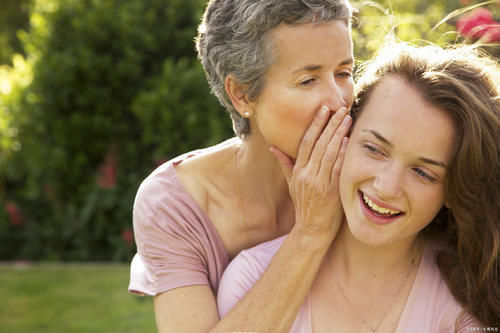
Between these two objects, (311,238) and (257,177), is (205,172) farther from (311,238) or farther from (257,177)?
(311,238)

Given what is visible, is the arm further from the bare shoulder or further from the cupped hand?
the bare shoulder

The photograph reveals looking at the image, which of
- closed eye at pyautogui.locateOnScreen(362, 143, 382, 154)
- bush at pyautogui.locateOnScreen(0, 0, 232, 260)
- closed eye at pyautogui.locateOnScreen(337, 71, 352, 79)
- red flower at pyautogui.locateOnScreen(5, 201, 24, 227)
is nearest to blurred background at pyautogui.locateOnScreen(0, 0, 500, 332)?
bush at pyautogui.locateOnScreen(0, 0, 232, 260)

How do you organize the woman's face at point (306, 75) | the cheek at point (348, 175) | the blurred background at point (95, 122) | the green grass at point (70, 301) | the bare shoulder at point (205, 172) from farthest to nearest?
1. the blurred background at point (95, 122)
2. the green grass at point (70, 301)
3. the bare shoulder at point (205, 172)
4. the woman's face at point (306, 75)
5. the cheek at point (348, 175)

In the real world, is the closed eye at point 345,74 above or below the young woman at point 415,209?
above

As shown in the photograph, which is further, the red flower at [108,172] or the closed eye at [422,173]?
the red flower at [108,172]

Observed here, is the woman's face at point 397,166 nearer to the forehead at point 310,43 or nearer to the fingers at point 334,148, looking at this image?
the fingers at point 334,148

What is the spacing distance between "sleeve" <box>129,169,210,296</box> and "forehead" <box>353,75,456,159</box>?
Result: 0.92 metres

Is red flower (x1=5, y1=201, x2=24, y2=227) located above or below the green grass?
above

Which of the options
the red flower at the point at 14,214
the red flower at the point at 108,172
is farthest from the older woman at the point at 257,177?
the red flower at the point at 14,214

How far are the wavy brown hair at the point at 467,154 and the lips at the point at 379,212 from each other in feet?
0.70

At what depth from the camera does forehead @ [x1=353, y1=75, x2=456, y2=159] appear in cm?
225

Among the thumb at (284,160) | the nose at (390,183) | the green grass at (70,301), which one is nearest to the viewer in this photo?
the nose at (390,183)

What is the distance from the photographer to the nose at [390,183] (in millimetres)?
2238

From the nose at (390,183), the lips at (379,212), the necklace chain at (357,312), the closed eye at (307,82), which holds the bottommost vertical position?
the necklace chain at (357,312)
